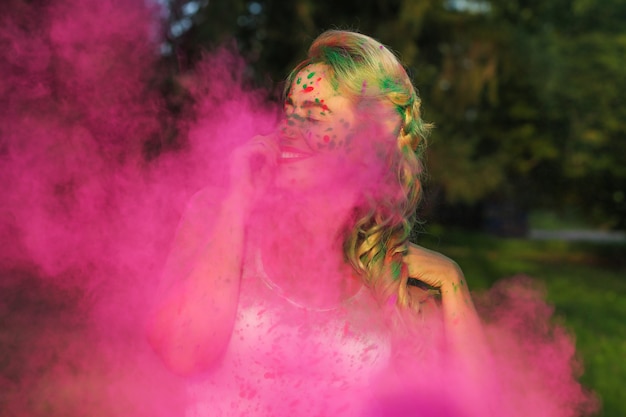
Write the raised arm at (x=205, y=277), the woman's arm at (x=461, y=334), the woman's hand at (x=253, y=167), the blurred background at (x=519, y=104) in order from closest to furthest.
Result: the raised arm at (x=205, y=277) < the woman's hand at (x=253, y=167) < the woman's arm at (x=461, y=334) < the blurred background at (x=519, y=104)

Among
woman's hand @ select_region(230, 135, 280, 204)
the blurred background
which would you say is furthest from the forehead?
the blurred background

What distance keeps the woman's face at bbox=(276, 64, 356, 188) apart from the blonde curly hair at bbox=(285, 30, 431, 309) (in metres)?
0.03

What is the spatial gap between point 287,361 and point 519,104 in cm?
1790

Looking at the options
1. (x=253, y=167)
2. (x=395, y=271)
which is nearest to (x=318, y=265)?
(x=395, y=271)

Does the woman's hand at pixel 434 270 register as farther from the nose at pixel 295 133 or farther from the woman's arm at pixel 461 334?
the nose at pixel 295 133

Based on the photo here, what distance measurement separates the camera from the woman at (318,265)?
5.47 ft

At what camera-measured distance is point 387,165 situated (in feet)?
6.40

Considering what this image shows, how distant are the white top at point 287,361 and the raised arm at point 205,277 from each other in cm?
5

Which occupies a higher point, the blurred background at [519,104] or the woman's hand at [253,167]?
the woman's hand at [253,167]

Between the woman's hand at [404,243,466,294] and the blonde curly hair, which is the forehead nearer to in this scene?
the blonde curly hair

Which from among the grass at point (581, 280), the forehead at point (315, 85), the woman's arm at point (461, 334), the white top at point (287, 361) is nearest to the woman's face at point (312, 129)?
the forehead at point (315, 85)

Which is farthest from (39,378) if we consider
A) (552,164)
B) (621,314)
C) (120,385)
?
(552,164)

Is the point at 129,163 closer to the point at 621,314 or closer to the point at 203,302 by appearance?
the point at 203,302

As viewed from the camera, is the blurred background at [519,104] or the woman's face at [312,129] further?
the blurred background at [519,104]
